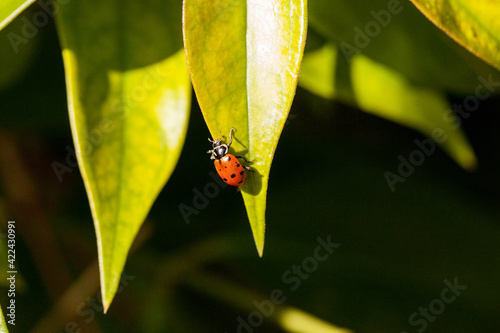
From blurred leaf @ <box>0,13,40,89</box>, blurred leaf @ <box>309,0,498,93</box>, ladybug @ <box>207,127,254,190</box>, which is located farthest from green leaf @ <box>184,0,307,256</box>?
blurred leaf @ <box>0,13,40,89</box>

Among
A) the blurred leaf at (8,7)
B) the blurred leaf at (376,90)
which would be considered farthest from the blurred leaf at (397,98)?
the blurred leaf at (8,7)

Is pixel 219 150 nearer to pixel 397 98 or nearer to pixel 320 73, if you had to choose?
pixel 320 73

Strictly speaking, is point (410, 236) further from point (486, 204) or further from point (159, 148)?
point (159, 148)

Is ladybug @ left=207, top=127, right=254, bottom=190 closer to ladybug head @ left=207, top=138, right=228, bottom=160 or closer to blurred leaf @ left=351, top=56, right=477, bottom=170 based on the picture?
ladybug head @ left=207, top=138, right=228, bottom=160

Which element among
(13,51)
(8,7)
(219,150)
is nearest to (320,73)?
(219,150)

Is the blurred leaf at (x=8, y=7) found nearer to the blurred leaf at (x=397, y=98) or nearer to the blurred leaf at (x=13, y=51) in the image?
the blurred leaf at (x=13, y=51)

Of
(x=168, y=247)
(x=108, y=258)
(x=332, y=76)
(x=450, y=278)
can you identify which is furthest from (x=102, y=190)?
(x=450, y=278)
